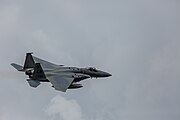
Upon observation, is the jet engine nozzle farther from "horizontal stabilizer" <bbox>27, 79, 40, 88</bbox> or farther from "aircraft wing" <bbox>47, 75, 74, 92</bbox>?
"horizontal stabilizer" <bbox>27, 79, 40, 88</bbox>

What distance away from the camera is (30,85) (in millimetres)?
144000

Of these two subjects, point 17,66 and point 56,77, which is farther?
point 17,66

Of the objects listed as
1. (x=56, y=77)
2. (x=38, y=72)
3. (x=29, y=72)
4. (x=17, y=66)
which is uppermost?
(x=17, y=66)

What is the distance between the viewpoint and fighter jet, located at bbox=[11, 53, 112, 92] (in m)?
150

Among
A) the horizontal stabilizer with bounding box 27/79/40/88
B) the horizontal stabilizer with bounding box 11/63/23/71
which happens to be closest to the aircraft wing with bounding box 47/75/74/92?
the horizontal stabilizer with bounding box 27/79/40/88

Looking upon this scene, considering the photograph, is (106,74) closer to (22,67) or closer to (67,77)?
(67,77)

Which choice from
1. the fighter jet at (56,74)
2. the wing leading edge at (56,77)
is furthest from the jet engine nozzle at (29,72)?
the wing leading edge at (56,77)

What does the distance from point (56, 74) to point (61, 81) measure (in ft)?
21.0

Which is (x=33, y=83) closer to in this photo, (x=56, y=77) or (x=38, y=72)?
(x=38, y=72)

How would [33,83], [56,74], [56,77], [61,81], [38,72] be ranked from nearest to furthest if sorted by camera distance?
→ 1. [33,83]
2. [61,81]
3. [38,72]
4. [56,77]
5. [56,74]

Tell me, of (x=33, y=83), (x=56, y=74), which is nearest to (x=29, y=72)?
(x=56, y=74)

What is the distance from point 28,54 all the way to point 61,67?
9.74m

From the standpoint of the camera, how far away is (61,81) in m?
152

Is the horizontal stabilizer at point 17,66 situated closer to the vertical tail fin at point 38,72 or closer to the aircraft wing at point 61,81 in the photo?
the vertical tail fin at point 38,72
